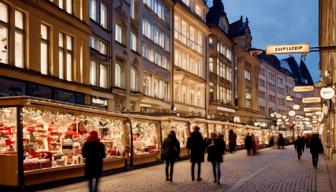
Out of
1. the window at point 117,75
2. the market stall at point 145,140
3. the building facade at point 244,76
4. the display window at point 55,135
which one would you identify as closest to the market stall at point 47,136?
the display window at point 55,135

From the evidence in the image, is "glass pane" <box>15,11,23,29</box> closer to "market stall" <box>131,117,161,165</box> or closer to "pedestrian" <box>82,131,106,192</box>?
"market stall" <box>131,117,161,165</box>

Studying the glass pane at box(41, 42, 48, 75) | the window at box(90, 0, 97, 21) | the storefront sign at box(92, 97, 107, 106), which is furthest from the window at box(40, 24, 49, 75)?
the storefront sign at box(92, 97, 107, 106)

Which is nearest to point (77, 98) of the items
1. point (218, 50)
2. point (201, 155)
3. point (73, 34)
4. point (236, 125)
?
point (73, 34)

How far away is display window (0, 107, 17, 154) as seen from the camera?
16.7 metres

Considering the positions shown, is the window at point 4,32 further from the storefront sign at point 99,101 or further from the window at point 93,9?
the storefront sign at point 99,101

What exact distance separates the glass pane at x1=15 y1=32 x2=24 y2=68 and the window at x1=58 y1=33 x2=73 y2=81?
401cm

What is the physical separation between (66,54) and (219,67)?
43.6m

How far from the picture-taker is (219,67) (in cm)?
7138

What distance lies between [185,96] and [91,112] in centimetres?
3675

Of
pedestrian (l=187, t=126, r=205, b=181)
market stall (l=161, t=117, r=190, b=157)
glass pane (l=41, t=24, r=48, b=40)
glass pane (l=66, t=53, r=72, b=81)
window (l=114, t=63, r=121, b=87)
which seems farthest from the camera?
window (l=114, t=63, r=121, b=87)

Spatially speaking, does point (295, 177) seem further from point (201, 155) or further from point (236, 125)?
point (236, 125)

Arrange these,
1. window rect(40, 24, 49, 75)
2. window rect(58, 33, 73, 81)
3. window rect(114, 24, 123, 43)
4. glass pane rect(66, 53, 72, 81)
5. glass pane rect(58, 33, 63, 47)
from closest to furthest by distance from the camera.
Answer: window rect(40, 24, 49, 75)
glass pane rect(58, 33, 63, 47)
window rect(58, 33, 73, 81)
glass pane rect(66, 53, 72, 81)
window rect(114, 24, 123, 43)

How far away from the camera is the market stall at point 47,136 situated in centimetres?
1667

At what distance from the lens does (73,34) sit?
2998 centimetres
